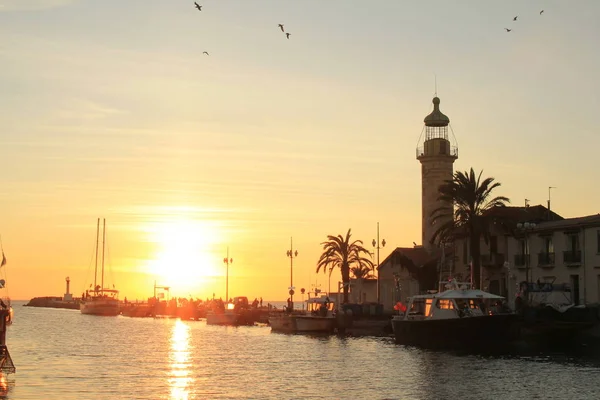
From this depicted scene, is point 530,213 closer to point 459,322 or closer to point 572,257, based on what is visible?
point 572,257

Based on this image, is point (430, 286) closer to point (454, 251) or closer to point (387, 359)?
point (454, 251)

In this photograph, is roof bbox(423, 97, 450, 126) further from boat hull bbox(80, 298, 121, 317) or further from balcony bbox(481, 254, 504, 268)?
boat hull bbox(80, 298, 121, 317)

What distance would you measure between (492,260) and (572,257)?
34.8 ft

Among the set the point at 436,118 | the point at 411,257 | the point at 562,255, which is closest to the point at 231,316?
the point at 411,257

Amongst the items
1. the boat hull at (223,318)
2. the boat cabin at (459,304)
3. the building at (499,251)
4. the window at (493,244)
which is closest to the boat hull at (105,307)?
the boat hull at (223,318)

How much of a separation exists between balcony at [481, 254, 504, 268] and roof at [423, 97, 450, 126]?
23.4 metres

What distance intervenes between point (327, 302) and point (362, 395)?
4753cm

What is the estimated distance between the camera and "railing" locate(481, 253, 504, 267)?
3100 inches

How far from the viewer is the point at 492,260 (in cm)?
7919

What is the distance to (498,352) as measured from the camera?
57.9 m

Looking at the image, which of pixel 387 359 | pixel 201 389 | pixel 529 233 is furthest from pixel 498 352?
pixel 201 389

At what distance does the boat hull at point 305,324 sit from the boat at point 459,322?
17.2 meters

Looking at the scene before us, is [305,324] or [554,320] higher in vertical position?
[554,320]

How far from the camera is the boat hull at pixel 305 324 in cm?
8200
